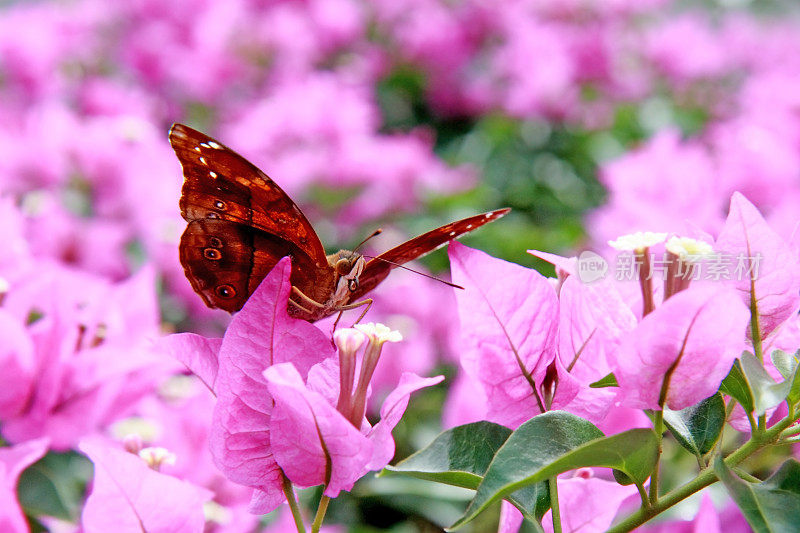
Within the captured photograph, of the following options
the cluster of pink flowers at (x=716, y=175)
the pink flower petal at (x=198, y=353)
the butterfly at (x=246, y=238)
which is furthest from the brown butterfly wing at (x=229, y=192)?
the cluster of pink flowers at (x=716, y=175)

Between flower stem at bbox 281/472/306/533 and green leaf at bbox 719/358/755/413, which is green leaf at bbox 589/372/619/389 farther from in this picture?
flower stem at bbox 281/472/306/533

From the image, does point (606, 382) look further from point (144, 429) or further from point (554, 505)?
point (144, 429)

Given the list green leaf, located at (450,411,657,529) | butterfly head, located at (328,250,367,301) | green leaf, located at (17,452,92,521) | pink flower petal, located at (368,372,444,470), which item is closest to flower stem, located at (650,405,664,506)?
green leaf, located at (450,411,657,529)

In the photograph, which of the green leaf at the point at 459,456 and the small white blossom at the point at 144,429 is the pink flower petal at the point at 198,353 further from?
the small white blossom at the point at 144,429

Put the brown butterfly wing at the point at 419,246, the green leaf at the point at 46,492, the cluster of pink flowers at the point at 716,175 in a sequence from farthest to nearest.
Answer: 1. the cluster of pink flowers at the point at 716,175
2. the green leaf at the point at 46,492
3. the brown butterfly wing at the point at 419,246

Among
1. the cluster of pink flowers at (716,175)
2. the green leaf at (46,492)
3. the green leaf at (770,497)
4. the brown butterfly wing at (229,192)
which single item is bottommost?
the green leaf at (46,492)

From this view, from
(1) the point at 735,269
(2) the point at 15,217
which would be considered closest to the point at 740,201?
(1) the point at 735,269

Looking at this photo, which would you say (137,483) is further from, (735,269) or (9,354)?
(735,269)
